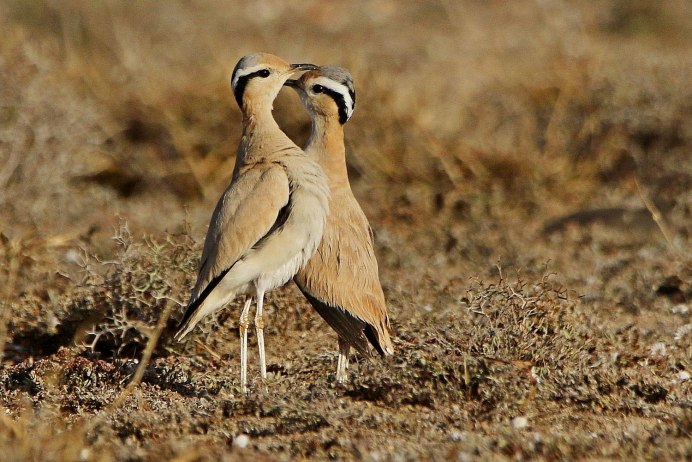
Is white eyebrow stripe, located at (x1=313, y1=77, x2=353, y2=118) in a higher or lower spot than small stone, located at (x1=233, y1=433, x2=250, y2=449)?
higher

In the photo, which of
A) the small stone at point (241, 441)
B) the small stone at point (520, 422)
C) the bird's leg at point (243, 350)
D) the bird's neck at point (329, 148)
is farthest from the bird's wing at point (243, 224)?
the small stone at point (520, 422)

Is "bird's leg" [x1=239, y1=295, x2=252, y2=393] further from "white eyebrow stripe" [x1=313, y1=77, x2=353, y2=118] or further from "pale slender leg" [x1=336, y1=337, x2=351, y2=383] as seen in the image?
"white eyebrow stripe" [x1=313, y1=77, x2=353, y2=118]

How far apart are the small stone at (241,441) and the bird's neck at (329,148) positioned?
A: 184 cm

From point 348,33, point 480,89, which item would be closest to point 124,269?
point 480,89

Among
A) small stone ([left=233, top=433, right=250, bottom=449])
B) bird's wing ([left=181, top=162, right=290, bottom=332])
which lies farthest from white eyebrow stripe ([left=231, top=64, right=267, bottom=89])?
small stone ([left=233, top=433, right=250, bottom=449])

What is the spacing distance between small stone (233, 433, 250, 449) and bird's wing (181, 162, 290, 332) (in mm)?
1006

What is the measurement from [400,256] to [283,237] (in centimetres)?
300

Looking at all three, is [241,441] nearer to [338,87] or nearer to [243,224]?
[243,224]

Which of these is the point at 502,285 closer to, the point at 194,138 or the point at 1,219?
the point at 1,219

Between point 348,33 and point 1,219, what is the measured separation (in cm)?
1004

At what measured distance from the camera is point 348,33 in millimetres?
17391

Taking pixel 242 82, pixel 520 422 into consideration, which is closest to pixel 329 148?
pixel 242 82

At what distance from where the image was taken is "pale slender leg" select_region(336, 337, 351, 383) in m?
5.05

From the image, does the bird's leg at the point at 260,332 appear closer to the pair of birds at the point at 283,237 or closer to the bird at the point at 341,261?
the pair of birds at the point at 283,237
